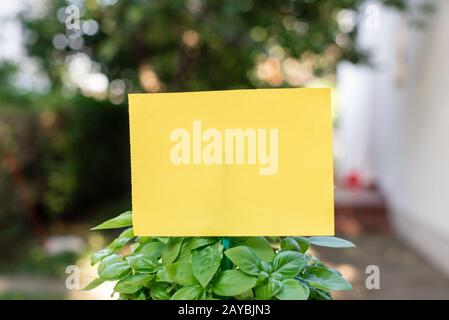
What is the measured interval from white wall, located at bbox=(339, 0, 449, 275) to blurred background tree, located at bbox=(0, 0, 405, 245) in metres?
0.82

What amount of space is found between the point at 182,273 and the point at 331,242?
1.49ft

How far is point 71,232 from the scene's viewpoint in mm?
9258

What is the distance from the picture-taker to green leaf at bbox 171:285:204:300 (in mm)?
1613

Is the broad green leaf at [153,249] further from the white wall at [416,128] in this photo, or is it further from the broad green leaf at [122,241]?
the white wall at [416,128]

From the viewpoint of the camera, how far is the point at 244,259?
1.64m

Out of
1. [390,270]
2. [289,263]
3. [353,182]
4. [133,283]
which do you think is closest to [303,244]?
[289,263]

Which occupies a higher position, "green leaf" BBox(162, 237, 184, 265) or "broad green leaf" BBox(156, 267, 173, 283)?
"green leaf" BBox(162, 237, 184, 265)

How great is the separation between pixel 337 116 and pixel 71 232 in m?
17.9

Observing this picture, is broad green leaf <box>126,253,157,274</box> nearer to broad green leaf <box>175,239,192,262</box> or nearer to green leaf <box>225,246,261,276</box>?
broad green leaf <box>175,239,192,262</box>

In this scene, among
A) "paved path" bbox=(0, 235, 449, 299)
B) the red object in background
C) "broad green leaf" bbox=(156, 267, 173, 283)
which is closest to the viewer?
"broad green leaf" bbox=(156, 267, 173, 283)

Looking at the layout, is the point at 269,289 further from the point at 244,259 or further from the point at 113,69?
the point at 113,69

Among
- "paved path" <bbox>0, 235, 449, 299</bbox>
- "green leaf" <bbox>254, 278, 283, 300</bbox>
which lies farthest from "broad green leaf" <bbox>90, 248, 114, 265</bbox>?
"paved path" <bbox>0, 235, 449, 299</bbox>

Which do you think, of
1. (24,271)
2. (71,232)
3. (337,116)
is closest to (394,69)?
(71,232)

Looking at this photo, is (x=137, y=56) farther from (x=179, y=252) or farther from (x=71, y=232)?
(x=179, y=252)
